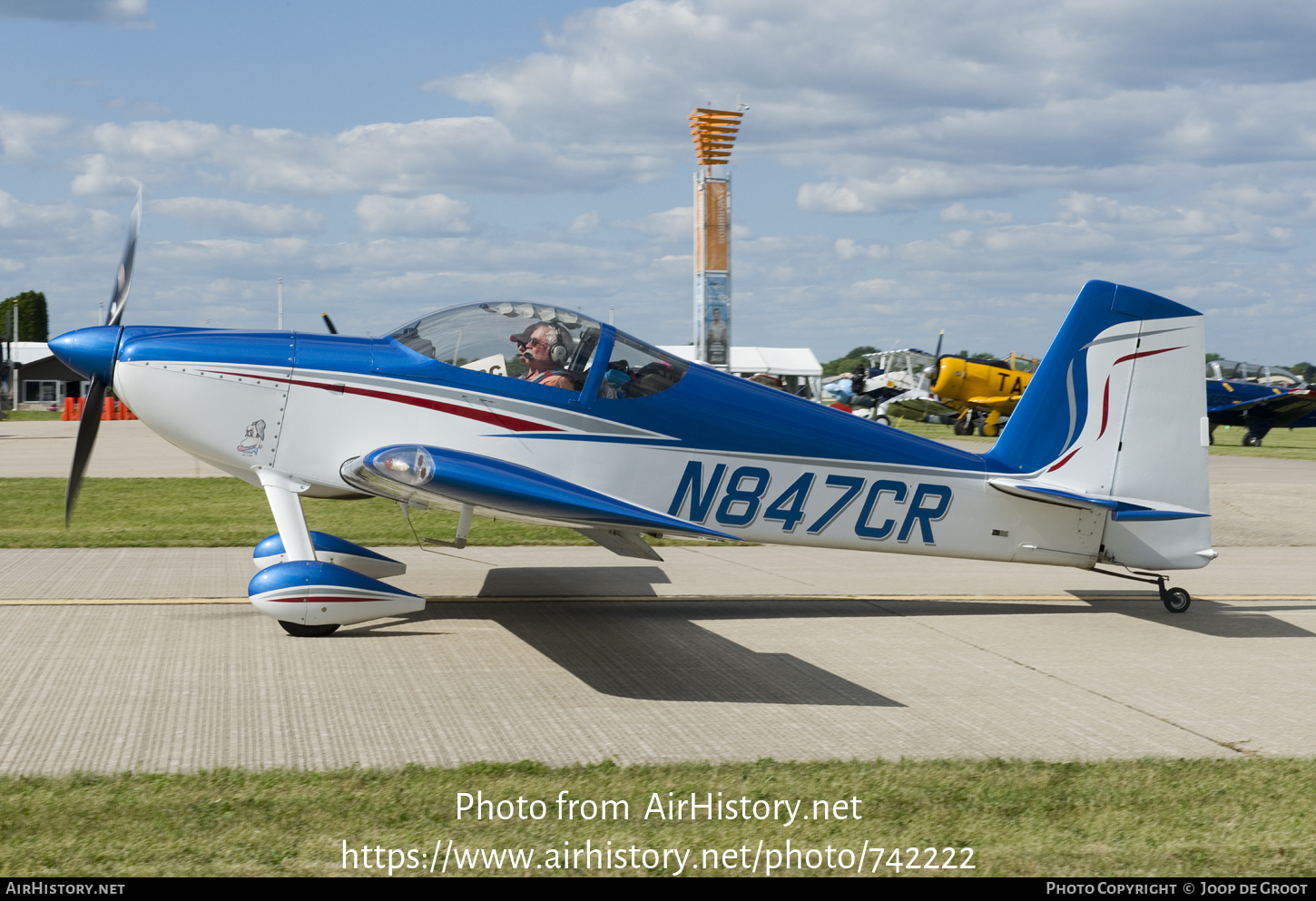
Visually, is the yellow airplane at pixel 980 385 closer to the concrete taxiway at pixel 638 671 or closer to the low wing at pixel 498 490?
the concrete taxiway at pixel 638 671

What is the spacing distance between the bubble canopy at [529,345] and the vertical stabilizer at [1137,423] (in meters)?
3.02

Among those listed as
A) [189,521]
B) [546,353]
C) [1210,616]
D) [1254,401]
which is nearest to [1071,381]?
[1210,616]

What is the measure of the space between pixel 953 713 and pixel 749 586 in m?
3.95

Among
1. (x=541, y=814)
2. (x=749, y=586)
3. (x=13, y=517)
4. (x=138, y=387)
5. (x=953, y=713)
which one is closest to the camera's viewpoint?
(x=541, y=814)

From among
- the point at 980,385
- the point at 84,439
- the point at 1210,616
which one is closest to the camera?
the point at 84,439

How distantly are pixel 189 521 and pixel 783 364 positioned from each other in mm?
61128

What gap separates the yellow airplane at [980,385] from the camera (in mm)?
34406

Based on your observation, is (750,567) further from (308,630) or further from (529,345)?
(308,630)

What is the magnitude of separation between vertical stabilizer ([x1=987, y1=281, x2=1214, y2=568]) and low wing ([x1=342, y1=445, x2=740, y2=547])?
11.0 feet

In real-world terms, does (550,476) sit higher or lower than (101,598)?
higher

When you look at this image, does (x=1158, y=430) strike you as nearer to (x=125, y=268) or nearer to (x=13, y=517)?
(x=125, y=268)

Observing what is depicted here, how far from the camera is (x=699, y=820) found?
399cm
